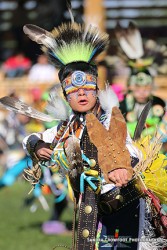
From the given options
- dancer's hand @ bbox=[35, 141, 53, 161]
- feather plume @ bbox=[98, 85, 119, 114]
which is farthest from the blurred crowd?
feather plume @ bbox=[98, 85, 119, 114]

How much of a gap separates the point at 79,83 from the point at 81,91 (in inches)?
1.8

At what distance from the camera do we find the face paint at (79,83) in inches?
188

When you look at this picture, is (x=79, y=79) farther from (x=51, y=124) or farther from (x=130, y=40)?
(x=51, y=124)

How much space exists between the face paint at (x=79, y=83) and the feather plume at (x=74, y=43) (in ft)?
0.34

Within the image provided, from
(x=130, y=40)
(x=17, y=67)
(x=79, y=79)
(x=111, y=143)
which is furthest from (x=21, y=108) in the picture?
(x=17, y=67)

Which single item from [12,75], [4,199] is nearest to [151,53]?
[4,199]

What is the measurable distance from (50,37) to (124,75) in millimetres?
10418

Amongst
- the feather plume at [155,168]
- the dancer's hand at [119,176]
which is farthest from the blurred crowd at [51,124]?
the dancer's hand at [119,176]

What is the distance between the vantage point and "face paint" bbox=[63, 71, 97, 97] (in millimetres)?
4766

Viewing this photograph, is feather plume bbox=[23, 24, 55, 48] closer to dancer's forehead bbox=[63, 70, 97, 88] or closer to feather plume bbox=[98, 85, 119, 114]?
→ dancer's forehead bbox=[63, 70, 97, 88]

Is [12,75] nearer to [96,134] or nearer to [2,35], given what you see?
[2,35]

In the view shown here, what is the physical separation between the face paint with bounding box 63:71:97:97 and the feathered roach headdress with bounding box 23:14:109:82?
1.4 inches

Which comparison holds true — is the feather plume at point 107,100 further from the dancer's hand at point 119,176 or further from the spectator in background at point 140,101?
the spectator in background at point 140,101

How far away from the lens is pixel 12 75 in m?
16.8
